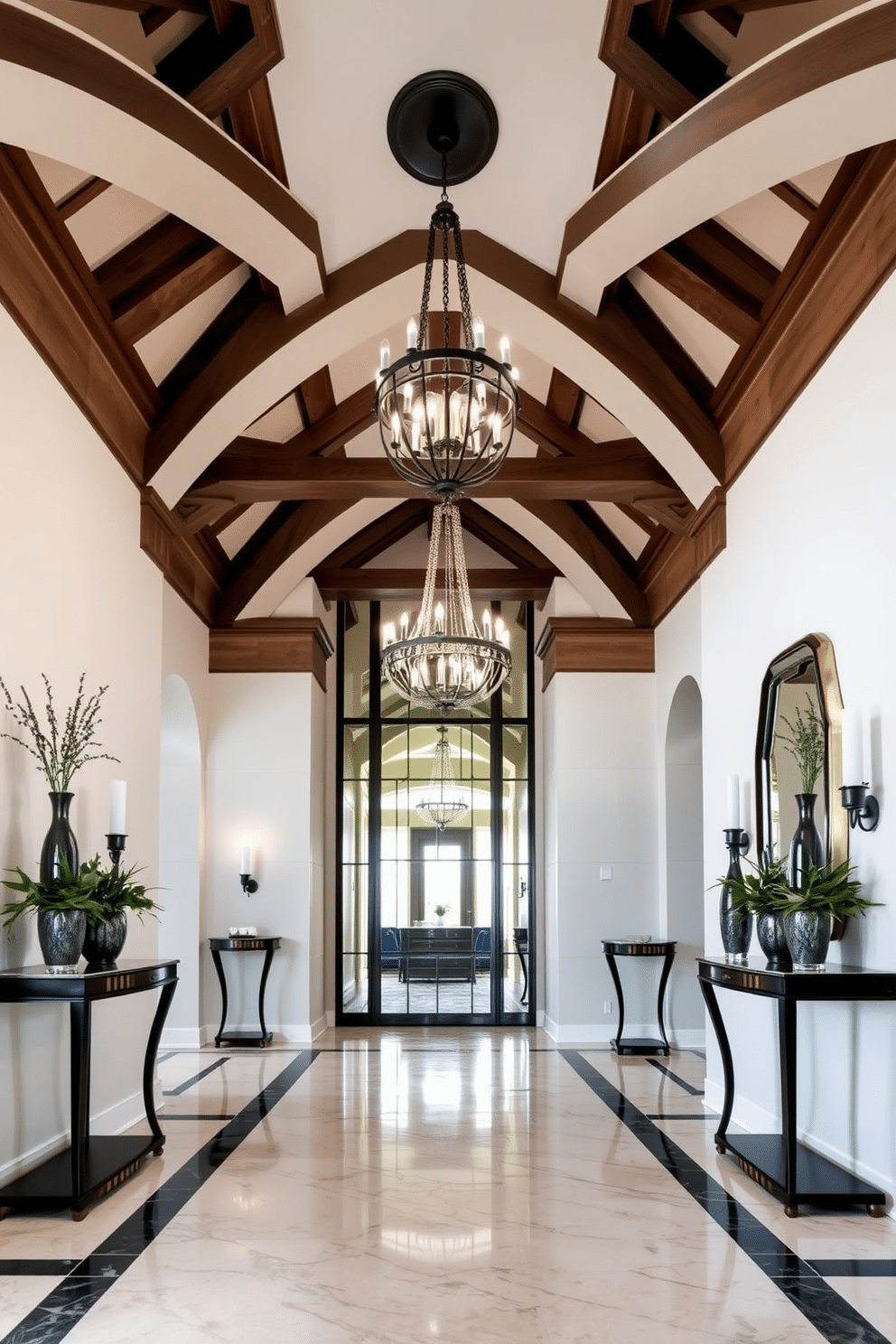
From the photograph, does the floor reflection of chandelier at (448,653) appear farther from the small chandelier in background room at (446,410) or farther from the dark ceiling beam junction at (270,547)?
the dark ceiling beam junction at (270,547)

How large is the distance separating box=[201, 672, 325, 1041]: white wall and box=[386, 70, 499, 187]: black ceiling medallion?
5.15m

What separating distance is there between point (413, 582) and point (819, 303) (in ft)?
19.4

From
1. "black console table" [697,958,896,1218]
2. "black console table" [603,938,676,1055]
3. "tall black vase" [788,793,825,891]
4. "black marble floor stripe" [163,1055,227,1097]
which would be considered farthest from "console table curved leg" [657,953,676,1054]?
"tall black vase" [788,793,825,891]

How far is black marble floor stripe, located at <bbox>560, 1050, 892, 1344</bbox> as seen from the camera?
3.08 m

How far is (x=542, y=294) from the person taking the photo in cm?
621

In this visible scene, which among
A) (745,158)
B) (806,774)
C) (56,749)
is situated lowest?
(806,774)

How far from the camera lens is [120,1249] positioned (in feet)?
12.5

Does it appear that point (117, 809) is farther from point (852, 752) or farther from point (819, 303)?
point (819, 303)

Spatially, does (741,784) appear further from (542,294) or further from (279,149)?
(279,149)

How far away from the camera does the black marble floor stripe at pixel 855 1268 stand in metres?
3.47

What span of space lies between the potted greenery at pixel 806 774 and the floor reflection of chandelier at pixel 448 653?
5.82ft

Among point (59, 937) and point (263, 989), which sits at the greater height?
point (59, 937)

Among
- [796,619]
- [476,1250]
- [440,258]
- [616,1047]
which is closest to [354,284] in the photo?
[440,258]

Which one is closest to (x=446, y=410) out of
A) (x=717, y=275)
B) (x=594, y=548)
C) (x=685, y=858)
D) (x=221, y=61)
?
(x=221, y=61)
